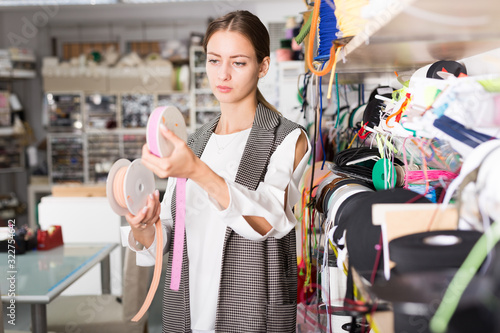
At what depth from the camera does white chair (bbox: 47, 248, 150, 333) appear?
96.8 inches

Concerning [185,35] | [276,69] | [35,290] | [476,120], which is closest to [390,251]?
[476,120]

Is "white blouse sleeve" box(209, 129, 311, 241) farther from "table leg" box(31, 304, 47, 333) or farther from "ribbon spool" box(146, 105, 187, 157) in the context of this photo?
"table leg" box(31, 304, 47, 333)

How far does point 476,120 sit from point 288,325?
83 centimetres

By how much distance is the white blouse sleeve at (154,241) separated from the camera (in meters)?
1.32

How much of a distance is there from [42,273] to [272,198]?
5.32 feet

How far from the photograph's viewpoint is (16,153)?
6.30m

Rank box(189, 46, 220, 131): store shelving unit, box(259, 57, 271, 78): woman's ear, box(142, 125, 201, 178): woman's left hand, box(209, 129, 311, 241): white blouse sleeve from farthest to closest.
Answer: box(189, 46, 220, 131): store shelving unit
box(259, 57, 271, 78): woman's ear
box(209, 129, 311, 241): white blouse sleeve
box(142, 125, 201, 178): woman's left hand

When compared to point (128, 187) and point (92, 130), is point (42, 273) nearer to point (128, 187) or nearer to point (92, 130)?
point (128, 187)

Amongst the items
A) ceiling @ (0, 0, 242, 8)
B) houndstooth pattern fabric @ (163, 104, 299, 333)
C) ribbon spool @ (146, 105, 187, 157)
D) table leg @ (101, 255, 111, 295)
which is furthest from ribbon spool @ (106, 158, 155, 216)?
ceiling @ (0, 0, 242, 8)

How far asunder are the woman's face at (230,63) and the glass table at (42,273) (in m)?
1.27

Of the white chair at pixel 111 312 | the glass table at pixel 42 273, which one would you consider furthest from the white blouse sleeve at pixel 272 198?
the white chair at pixel 111 312

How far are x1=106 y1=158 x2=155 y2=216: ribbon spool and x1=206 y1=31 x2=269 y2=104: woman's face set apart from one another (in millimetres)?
330

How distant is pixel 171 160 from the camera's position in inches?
35.9

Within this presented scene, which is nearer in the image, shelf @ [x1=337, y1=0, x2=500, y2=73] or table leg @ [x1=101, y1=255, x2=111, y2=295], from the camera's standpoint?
shelf @ [x1=337, y1=0, x2=500, y2=73]
